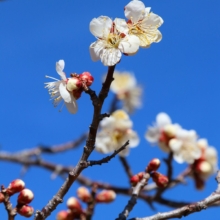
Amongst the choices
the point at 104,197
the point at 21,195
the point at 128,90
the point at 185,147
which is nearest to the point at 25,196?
the point at 21,195

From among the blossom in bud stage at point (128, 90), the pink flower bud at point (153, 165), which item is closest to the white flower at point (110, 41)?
the pink flower bud at point (153, 165)

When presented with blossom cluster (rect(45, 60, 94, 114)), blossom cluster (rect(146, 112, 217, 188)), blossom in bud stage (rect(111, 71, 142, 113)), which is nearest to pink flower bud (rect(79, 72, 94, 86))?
blossom cluster (rect(45, 60, 94, 114))

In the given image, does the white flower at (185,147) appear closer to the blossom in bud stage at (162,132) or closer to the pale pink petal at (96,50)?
the blossom in bud stage at (162,132)

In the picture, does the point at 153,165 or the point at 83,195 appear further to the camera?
the point at 83,195

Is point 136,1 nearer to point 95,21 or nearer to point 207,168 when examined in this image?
point 95,21

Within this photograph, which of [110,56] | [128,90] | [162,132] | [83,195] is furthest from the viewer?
[128,90]

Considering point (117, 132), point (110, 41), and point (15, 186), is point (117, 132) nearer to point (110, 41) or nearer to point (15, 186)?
point (15, 186)

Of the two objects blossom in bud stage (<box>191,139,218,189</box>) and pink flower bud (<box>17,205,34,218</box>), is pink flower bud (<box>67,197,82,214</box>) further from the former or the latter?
blossom in bud stage (<box>191,139,218,189</box>)

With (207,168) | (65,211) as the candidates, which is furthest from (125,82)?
(65,211)

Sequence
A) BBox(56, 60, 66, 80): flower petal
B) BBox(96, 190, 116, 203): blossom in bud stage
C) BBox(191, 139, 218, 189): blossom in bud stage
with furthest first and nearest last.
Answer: BBox(191, 139, 218, 189): blossom in bud stage < BBox(96, 190, 116, 203): blossom in bud stage < BBox(56, 60, 66, 80): flower petal
